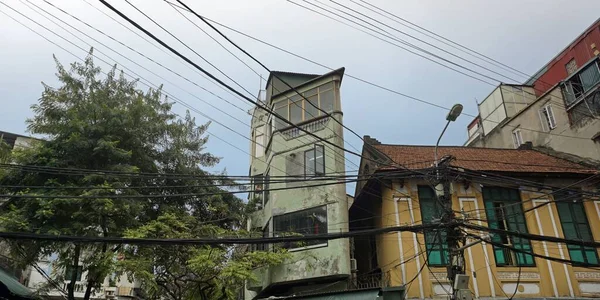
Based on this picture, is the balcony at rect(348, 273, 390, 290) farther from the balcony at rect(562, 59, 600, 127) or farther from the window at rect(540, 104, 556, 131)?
the window at rect(540, 104, 556, 131)

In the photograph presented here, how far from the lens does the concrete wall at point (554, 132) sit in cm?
1811

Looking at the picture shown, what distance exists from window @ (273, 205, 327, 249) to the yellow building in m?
1.82

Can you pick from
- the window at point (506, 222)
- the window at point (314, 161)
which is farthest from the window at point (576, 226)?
the window at point (314, 161)

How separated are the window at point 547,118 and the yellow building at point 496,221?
Result: 4044 millimetres

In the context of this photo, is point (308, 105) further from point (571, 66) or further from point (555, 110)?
point (571, 66)

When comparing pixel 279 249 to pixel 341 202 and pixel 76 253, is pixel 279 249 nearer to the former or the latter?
pixel 341 202

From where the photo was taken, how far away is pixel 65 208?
1391 cm

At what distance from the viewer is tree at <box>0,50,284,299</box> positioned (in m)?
13.6

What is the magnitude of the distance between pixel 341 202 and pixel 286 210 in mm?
2291

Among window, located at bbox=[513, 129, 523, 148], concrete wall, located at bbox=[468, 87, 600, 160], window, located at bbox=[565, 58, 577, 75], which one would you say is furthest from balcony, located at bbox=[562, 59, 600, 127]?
window, located at bbox=[565, 58, 577, 75]

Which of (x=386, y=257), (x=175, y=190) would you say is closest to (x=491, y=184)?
(x=386, y=257)

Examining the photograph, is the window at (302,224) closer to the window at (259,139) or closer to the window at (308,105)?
the window at (308,105)

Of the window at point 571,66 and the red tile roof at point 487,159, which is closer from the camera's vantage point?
the red tile roof at point 487,159

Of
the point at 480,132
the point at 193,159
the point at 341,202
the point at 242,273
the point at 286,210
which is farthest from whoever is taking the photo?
the point at 480,132
